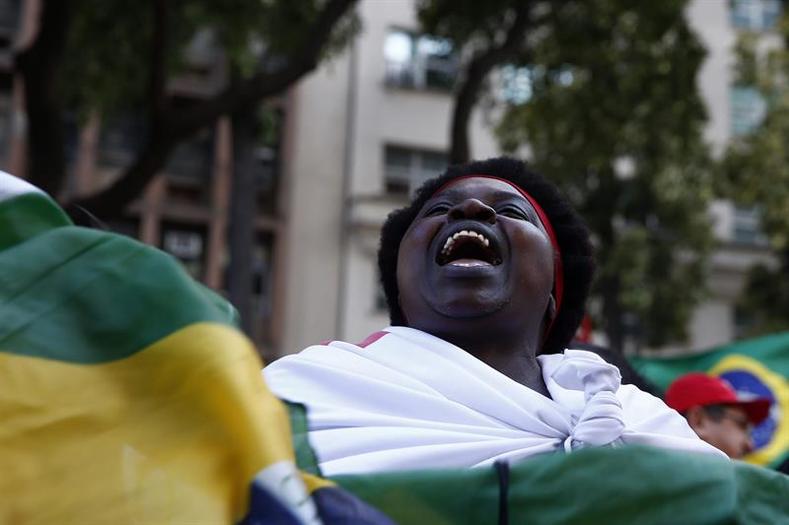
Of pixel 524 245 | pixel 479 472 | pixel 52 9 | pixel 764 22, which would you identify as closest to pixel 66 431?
pixel 479 472

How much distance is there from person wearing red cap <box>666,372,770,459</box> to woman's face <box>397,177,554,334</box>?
296cm

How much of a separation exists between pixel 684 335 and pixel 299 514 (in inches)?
725

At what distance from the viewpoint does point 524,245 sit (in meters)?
2.83

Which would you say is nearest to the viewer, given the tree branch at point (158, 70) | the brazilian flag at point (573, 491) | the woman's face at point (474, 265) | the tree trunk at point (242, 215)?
the brazilian flag at point (573, 491)

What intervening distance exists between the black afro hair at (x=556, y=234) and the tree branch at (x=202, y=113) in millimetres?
5989

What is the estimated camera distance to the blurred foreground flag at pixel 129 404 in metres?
1.60

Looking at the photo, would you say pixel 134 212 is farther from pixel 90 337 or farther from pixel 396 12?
pixel 90 337

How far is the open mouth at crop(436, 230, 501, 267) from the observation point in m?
2.78

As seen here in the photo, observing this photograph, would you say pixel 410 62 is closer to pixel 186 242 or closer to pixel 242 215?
pixel 186 242

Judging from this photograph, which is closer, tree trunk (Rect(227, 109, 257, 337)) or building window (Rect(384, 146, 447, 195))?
tree trunk (Rect(227, 109, 257, 337))

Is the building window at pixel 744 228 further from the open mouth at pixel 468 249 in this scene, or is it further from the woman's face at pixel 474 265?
the open mouth at pixel 468 249

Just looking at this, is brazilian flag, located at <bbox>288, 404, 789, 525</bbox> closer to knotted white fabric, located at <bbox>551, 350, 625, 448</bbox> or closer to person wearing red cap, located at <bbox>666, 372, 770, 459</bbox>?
knotted white fabric, located at <bbox>551, 350, 625, 448</bbox>

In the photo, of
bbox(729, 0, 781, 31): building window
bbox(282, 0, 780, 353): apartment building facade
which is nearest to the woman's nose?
bbox(282, 0, 780, 353): apartment building facade

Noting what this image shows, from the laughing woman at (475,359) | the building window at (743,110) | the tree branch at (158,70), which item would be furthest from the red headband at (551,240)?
the building window at (743,110)
